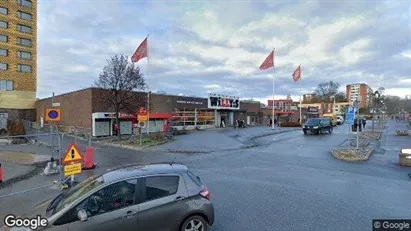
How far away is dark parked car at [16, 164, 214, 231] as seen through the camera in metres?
4.87

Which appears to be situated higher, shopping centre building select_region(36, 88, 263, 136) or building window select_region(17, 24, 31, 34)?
building window select_region(17, 24, 31, 34)

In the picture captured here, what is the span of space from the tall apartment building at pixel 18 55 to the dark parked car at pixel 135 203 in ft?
177

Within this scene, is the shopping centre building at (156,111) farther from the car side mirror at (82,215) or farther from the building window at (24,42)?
the car side mirror at (82,215)

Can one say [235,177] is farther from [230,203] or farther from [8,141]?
[8,141]

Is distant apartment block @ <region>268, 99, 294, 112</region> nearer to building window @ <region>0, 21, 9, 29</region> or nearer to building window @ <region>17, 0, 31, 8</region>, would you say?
building window @ <region>17, 0, 31, 8</region>

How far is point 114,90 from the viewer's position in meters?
29.6

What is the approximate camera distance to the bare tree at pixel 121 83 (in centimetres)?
2942

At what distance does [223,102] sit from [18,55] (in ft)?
117

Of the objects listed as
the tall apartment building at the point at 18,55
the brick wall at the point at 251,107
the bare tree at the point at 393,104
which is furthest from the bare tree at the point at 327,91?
the tall apartment building at the point at 18,55

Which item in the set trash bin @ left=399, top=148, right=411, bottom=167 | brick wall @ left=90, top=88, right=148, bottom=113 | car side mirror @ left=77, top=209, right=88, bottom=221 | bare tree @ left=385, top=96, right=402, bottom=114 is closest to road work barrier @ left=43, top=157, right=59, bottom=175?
car side mirror @ left=77, top=209, right=88, bottom=221

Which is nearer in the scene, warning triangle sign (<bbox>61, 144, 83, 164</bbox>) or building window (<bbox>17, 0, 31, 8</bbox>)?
warning triangle sign (<bbox>61, 144, 83, 164</bbox>)

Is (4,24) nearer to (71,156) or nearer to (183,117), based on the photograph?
(183,117)

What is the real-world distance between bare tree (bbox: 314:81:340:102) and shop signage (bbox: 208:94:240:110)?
7113 centimetres

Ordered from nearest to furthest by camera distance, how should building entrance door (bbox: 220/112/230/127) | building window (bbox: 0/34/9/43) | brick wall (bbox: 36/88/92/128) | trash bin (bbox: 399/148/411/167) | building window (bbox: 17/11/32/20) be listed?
trash bin (bbox: 399/148/411/167) → brick wall (bbox: 36/88/92/128) → building entrance door (bbox: 220/112/230/127) → building window (bbox: 0/34/9/43) → building window (bbox: 17/11/32/20)
